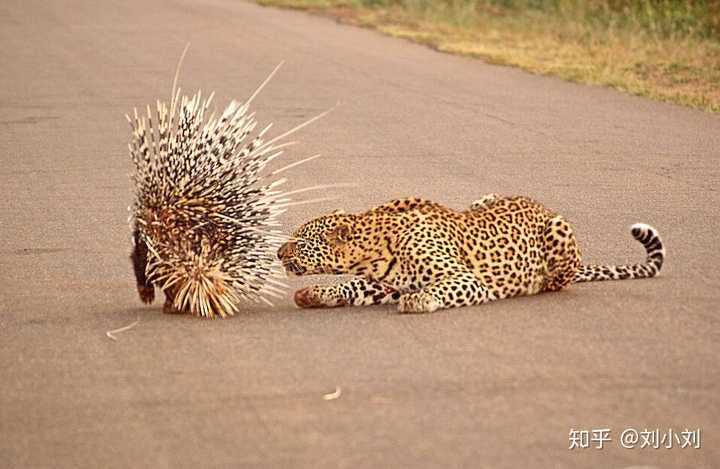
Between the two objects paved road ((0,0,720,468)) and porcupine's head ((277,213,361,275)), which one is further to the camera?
porcupine's head ((277,213,361,275))

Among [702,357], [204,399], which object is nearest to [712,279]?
[702,357]

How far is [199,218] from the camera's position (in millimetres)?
8055

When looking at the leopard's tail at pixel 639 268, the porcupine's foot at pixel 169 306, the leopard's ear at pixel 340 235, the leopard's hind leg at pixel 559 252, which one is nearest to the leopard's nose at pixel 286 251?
the leopard's ear at pixel 340 235

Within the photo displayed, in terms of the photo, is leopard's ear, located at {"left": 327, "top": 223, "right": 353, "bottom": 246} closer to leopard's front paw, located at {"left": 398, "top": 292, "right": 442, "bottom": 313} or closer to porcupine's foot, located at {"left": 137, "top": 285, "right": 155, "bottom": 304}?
leopard's front paw, located at {"left": 398, "top": 292, "right": 442, "bottom": 313}

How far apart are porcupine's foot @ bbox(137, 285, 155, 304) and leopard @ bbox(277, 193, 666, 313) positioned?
2.29 ft

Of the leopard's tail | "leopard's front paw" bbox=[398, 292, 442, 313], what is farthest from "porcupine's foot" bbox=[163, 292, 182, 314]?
the leopard's tail

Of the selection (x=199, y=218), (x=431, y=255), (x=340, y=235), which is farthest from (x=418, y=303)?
(x=199, y=218)

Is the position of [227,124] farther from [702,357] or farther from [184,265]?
[702,357]

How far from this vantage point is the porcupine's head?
8.09 metres

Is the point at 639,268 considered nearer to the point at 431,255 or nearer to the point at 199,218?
the point at 431,255

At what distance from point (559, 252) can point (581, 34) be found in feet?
53.5

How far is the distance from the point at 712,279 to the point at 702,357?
190cm

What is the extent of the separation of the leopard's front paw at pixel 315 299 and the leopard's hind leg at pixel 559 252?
3.70ft

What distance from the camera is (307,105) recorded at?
57.9ft
